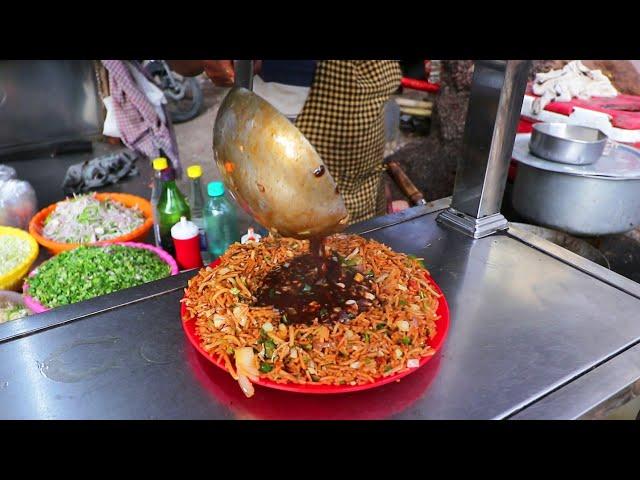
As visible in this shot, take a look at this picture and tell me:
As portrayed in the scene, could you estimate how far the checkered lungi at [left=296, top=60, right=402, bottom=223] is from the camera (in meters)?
2.96

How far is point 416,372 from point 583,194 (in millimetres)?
1503

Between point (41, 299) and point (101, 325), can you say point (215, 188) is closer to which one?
point (41, 299)

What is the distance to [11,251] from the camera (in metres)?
2.53

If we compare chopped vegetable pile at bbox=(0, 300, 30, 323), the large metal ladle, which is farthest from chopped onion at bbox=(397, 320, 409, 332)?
chopped vegetable pile at bbox=(0, 300, 30, 323)

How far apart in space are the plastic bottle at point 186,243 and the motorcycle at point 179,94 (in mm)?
6280

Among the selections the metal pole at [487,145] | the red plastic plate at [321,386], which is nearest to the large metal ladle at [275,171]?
the red plastic plate at [321,386]

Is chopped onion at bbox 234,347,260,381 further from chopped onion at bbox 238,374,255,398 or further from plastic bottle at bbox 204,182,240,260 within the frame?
plastic bottle at bbox 204,182,240,260

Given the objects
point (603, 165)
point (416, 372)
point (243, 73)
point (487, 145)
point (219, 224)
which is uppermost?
point (243, 73)

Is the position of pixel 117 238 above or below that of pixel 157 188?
below

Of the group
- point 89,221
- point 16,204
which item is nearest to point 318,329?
point 89,221

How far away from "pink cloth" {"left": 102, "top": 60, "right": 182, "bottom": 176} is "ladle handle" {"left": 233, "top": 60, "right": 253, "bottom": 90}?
2.50 m

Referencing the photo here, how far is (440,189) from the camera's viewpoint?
485 cm

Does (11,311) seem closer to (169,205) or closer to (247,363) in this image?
(169,205)

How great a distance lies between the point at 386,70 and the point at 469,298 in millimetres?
2028
